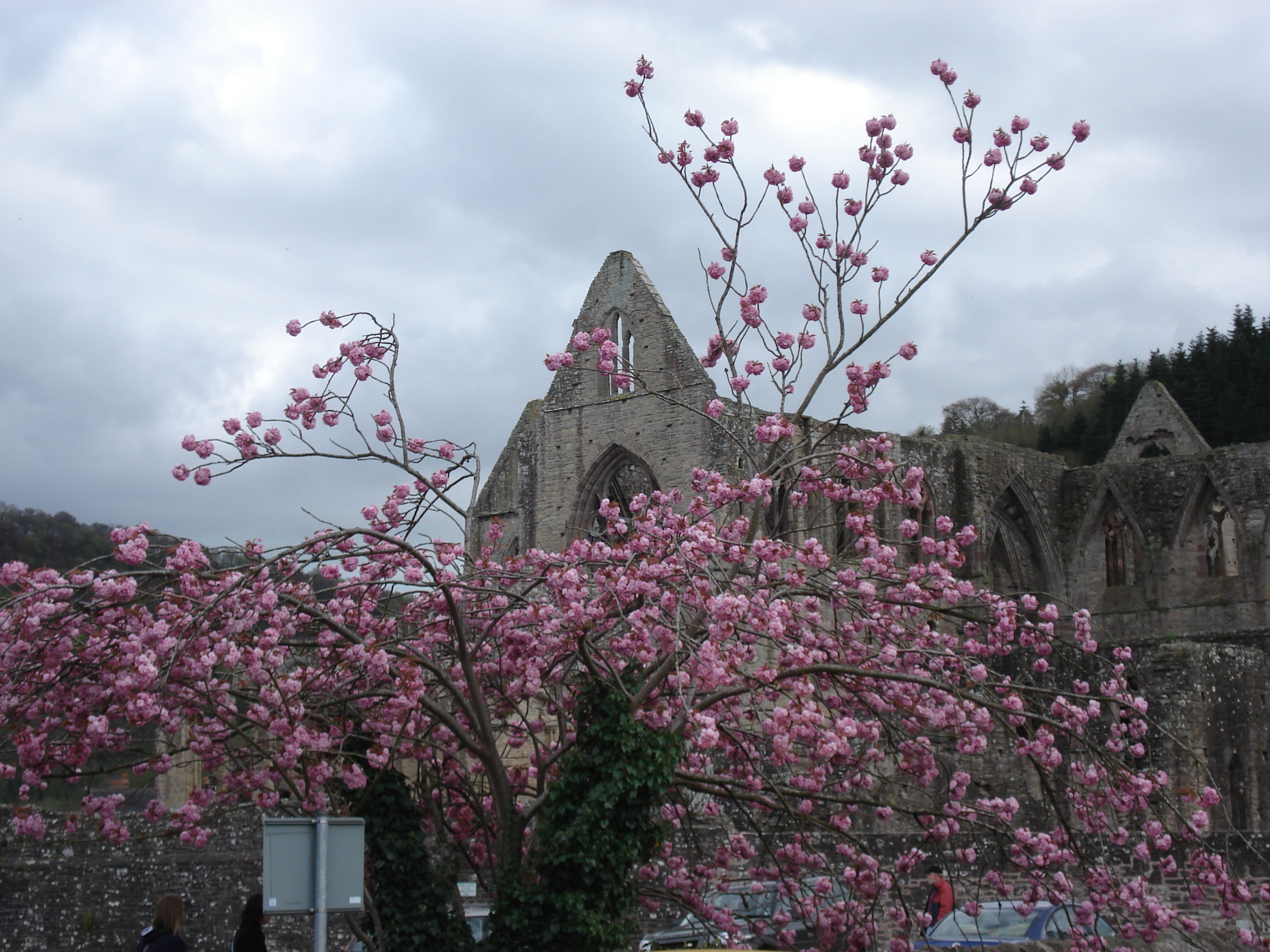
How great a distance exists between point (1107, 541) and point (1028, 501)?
1996 mm

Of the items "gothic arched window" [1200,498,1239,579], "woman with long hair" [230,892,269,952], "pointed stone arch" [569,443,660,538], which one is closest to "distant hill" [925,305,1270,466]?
"gothic arched window" [1200,498,1239,579]

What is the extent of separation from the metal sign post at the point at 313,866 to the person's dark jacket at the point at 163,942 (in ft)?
7.20

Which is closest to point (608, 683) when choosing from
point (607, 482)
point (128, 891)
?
point (128, 891)

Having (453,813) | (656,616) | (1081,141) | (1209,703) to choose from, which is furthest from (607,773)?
(1209,703)

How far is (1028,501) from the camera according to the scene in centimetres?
3269

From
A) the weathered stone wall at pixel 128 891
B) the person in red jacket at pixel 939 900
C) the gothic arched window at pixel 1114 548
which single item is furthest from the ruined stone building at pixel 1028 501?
the person in red jacket at pixel 939 900

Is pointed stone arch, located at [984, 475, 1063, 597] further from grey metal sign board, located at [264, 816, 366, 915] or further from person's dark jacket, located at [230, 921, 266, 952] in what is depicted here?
grey metal sign board, located at [264, 816, 366, 915]

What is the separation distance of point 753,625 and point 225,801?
3489mm

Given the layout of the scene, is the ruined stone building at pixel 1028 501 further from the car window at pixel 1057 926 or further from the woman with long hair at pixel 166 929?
the woman with long hair at pixel 166 929

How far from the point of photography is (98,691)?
852 cm

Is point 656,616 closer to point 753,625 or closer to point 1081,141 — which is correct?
point 753,625

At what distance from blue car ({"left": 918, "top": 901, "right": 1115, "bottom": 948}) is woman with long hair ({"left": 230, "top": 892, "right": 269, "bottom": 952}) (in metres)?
5.29

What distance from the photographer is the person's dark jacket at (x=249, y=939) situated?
9.20 meters

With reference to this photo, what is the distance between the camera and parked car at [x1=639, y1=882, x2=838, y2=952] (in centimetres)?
1039
